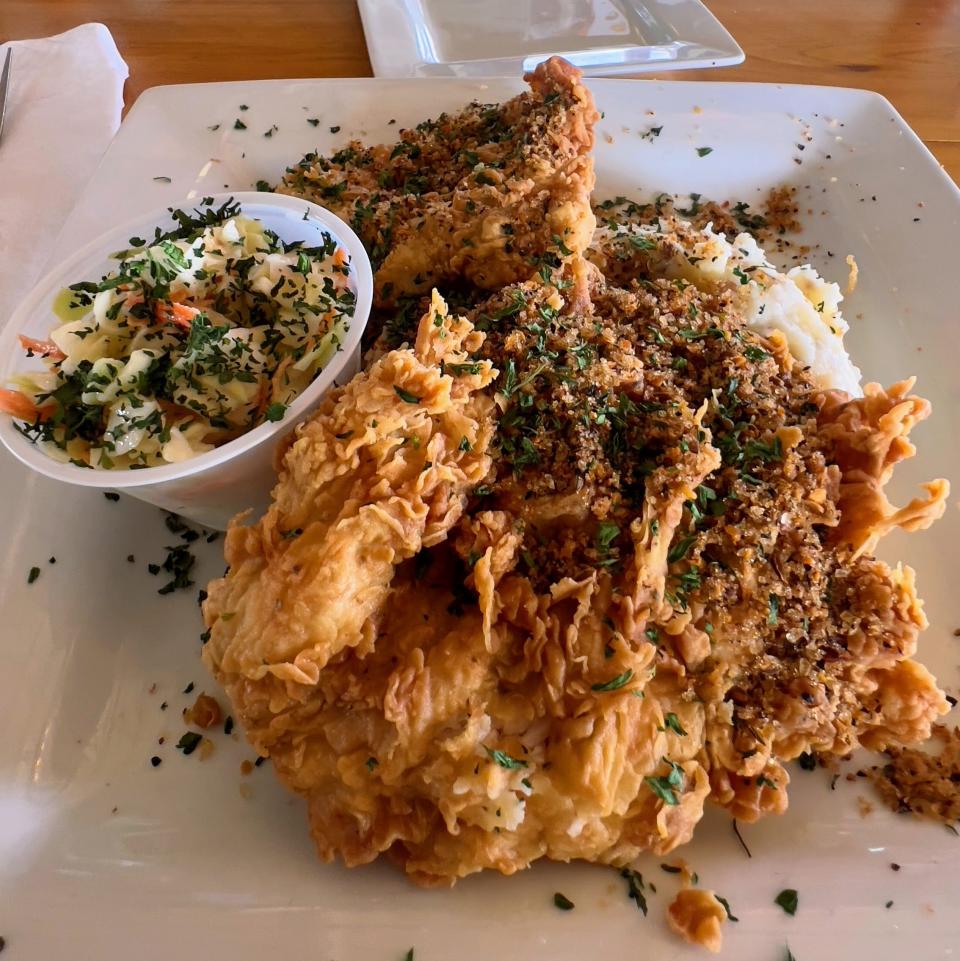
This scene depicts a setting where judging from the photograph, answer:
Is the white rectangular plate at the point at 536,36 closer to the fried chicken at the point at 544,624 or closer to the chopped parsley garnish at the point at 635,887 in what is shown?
the fried chicken at the point at 544,624

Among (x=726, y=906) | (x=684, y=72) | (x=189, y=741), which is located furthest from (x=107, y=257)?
(x=684, y=72)

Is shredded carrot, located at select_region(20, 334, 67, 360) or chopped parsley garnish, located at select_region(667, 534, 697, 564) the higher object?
chopped parsley garnish, located at select_region(667, 534, 697, 564)

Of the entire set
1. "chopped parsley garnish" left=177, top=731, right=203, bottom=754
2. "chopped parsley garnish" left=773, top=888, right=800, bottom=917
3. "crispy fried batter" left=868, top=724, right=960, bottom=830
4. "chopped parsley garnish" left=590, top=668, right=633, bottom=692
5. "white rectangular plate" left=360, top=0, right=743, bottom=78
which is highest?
"white rectangular plate" left=360, top=0, right=743, bottom=78

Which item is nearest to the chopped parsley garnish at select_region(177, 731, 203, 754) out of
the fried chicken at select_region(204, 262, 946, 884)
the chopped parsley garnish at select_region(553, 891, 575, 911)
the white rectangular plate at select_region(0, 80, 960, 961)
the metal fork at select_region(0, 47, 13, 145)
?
the white rectangular plate at select_region(0, 80, 960, 961)

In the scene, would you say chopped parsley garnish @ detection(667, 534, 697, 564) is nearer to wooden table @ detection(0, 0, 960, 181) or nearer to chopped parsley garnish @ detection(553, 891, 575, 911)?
chopped parsley garnish @ detection(553, 891, 575, 911)

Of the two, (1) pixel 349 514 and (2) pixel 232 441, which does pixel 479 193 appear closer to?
(2) pixel 232 441

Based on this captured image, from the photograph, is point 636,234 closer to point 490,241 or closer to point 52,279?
point 490,241
